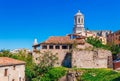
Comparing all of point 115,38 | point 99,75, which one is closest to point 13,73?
point 99,75

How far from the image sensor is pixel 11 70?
52719 mm

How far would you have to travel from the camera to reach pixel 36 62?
6047cm

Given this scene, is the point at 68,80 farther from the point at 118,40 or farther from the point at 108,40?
the point at 108,40

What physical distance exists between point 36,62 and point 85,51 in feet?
32.0

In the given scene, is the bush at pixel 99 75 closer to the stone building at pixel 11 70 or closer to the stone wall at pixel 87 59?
the stone wall at pixel 87 59

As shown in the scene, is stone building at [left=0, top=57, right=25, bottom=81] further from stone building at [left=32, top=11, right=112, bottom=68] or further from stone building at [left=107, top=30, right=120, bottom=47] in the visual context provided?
stone building at [left=107, top=30, right=120, bottom=47]

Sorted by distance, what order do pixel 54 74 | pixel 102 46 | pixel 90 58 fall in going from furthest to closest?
pixel 102 46 → pixel 90 58 → pixel 54 74

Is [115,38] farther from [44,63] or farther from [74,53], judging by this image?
[44,63]

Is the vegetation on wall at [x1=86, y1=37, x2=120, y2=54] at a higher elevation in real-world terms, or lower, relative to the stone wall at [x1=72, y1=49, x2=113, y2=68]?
higher

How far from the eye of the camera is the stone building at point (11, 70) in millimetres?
50156

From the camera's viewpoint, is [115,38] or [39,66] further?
[115,38]

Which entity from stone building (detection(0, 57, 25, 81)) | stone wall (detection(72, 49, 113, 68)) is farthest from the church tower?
stone building (detection(0, 57, 25, 81))

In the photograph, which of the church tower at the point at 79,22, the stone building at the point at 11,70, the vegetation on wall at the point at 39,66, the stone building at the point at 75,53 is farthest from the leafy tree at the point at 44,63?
the church tower at the point at 79,22

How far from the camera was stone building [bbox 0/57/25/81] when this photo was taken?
50.2 m
